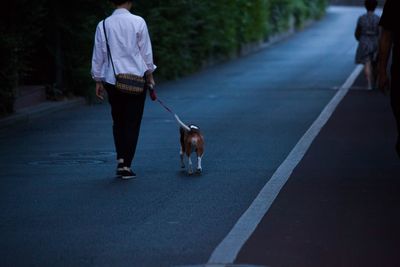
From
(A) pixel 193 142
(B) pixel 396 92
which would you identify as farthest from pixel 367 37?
(B) pixel 396 92

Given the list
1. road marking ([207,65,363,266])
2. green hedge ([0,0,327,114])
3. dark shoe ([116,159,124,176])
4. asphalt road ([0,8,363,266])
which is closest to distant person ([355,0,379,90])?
asphalt road ([0,8,363,266])

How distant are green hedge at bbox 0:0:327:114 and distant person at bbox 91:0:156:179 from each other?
250 inches

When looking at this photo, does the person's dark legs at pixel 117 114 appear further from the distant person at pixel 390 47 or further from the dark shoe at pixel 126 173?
the distant person at pixel 390 47

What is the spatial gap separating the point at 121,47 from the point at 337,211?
3.25 metres

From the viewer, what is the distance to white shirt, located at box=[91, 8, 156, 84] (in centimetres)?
1193

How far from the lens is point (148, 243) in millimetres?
8367

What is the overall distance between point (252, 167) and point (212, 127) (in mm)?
4690

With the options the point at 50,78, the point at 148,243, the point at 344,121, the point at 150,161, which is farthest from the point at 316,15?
the point at 148,243

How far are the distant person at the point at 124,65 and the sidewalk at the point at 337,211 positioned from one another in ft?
5.39

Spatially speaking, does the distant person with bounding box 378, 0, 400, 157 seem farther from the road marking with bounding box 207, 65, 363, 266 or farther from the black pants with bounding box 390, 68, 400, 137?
the road marking with bounding box 207, 65, 363, 266

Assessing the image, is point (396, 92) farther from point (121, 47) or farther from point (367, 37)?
point (367, 37)

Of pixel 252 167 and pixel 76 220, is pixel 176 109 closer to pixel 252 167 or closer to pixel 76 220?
pixel 252 167

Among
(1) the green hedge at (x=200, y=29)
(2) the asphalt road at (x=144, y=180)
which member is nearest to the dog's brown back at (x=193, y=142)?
(2) the asphalt road at (x=144, y=180)

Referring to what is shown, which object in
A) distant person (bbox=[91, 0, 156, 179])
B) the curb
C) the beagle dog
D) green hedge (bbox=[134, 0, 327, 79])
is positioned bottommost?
green hedge (bbox=[134, 0, 327, 79])
